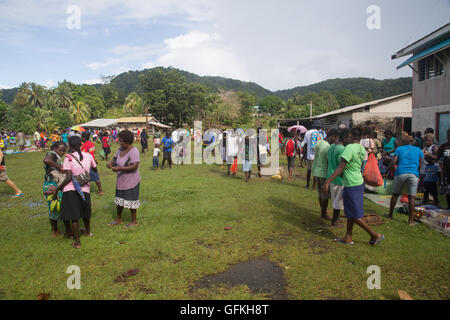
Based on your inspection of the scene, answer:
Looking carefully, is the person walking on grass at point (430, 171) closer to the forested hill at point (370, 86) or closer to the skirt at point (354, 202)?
the skirt at point (354, 202)

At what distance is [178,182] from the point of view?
10.7 meters

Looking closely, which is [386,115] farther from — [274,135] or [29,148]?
[29,148]

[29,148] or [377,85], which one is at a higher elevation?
[377,85]

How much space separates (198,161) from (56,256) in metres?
12.1

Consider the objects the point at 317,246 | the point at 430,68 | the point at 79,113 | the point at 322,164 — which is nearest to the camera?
the point at 317,246

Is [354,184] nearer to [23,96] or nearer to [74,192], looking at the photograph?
[74,192]

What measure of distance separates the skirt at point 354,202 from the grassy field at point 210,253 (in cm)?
57

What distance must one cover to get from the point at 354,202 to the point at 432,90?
11.5m

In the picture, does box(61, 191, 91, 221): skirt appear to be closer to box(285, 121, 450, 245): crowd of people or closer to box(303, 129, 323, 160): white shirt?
box(285, 121, 450, 245): crowd of people

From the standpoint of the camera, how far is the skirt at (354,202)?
15.4 ft

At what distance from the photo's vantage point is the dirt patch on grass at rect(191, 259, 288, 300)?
363cm

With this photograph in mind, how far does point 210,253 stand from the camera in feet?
15.3

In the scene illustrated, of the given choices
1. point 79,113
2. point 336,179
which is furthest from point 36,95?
point 336,179

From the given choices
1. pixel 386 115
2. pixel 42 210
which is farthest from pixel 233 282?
pixel 386 115
